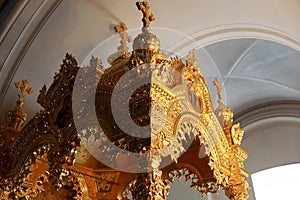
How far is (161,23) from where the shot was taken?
211 inches

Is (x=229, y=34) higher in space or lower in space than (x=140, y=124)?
Answer: higher

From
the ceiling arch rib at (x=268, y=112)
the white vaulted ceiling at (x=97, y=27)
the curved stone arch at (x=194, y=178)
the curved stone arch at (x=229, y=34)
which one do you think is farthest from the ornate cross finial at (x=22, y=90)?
the ceiling arch rib at (x=268, y=112)

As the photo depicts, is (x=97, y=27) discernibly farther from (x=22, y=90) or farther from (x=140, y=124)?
(x=140, y=124)

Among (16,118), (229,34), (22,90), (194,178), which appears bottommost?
(194,178)

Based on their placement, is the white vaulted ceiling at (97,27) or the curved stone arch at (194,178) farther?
the white vaulted ceiling at (97,27)

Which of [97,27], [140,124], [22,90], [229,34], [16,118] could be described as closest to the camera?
[140,124]

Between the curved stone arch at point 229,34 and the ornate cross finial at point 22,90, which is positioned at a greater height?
the curved stone arch at point 229,34

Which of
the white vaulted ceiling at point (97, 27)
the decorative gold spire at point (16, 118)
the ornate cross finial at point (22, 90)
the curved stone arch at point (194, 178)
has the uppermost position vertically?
the white vaulted ceiling at point (97, 27)

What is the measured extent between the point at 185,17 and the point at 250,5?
0.83 metres

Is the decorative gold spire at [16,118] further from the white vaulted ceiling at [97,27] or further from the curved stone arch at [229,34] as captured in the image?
the curved stone arch at [229,34]

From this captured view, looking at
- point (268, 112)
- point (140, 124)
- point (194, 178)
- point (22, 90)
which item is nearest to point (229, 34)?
point (194, 178)

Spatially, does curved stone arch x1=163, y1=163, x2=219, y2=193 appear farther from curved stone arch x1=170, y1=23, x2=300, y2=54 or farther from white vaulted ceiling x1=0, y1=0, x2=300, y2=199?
curved stone arch x1=170, y1=23, x2=300, y2=54

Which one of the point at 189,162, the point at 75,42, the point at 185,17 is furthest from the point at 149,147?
the point at 185,17

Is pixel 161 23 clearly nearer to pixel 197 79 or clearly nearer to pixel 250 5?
pixel 250 5
